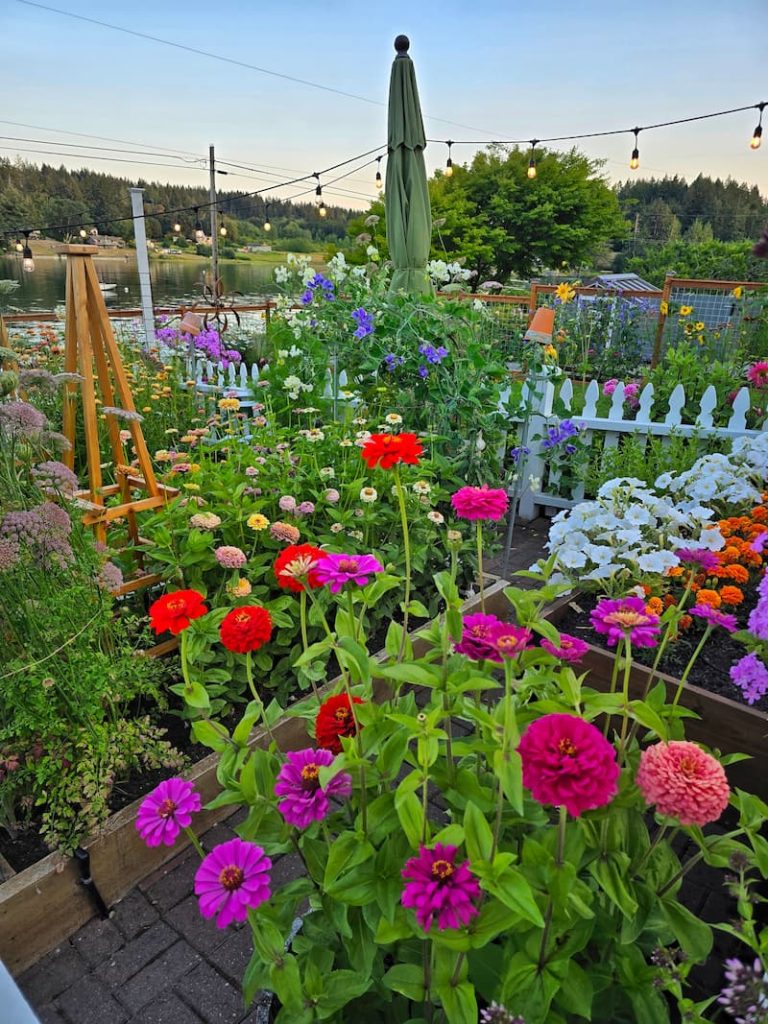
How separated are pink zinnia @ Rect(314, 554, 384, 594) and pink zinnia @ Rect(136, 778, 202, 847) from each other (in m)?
0.36

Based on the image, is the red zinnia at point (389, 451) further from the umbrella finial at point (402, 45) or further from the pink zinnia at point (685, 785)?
the umbrella finial at point (402, 45)

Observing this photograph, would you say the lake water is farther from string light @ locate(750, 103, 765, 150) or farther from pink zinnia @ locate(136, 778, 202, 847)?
string light @ locate(750, 103, 765, 150)

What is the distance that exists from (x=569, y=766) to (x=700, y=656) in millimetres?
1661

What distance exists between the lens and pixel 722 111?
24.5 feet

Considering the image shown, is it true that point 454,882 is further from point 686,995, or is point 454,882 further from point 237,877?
point 686,995

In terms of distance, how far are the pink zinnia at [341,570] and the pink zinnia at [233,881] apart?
1.21 ft

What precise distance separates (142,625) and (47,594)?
70 cm

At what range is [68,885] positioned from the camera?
4.56 ft

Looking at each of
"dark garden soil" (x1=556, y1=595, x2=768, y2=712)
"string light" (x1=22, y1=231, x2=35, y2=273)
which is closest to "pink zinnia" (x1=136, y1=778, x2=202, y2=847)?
"dark garden soil" (x1=556, y1=595, x2=768, y2=712)

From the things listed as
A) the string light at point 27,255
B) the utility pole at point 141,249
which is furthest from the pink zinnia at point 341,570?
the string light at point 27,255

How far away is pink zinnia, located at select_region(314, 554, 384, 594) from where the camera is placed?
0.90 m

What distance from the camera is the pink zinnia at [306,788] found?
0.76 metres

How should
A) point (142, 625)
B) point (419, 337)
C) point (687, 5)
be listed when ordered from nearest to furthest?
point (142, 625) → point (419, 337) → point (687, 5)

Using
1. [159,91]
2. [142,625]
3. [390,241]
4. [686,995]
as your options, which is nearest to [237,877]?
[686,995]
